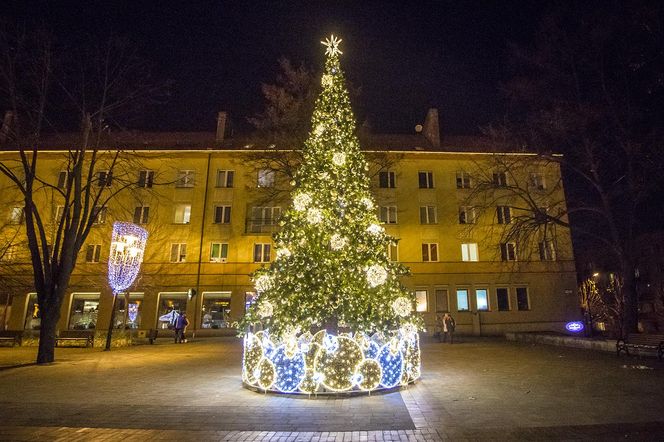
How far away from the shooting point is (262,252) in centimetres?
3103

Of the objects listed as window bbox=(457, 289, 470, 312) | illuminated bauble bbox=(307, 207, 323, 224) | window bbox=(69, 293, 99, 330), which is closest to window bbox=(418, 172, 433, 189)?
window bbox=(457, 289, 470, 312)

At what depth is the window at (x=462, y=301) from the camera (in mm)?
30734

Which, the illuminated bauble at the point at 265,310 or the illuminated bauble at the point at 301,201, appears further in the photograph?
the illuminated bauble at the point at 301,201

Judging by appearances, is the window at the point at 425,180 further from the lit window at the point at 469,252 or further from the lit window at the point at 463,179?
the lit window at the point at 469,252

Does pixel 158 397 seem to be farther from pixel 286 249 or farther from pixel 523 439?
pixel 523 439

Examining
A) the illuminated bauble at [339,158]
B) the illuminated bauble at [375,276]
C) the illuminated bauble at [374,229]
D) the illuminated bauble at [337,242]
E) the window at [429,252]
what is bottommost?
the illuminated bauble at [375,276]

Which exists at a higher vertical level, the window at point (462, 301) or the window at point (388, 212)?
the window at point (388, 212)

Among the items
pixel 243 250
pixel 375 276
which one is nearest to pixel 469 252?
pixel 243 250

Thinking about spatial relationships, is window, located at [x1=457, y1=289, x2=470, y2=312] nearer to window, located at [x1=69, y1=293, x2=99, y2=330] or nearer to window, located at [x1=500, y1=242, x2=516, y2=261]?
window, located at [x1=500, y1=242, x2=516, y2=261]

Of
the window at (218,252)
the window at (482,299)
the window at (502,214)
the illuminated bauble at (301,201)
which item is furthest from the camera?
the window at (502,214)

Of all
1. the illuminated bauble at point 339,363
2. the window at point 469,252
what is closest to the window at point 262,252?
the window at point 469,252

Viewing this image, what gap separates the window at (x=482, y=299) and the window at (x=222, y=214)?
65.9ft

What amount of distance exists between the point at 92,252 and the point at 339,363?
29.1m

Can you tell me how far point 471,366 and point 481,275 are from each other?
1993 centimetres
